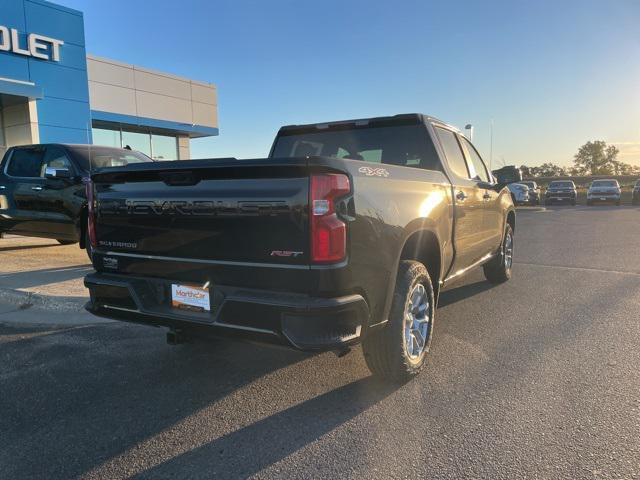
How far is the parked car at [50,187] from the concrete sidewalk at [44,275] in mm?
420

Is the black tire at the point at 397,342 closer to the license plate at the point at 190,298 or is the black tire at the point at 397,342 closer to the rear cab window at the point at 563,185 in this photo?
the license plate at the point at 190,298

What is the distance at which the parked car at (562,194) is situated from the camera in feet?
102

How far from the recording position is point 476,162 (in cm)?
569

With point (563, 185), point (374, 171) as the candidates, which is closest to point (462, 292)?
point (374, 171)

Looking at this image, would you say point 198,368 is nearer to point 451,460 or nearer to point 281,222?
point 281,222

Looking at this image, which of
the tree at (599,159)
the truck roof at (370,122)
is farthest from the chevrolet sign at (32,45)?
the tree at (599,159)

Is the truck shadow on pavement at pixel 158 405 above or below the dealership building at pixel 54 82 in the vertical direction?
below

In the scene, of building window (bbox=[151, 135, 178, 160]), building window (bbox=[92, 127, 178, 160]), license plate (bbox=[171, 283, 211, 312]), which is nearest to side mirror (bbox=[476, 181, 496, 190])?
license plate (bbox=[171, 283, 211, 312])

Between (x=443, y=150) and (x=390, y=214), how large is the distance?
5.81ft

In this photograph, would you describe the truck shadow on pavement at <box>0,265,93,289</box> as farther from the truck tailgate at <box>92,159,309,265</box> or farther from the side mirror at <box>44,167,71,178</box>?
the truck tailgate at <box>92,159,309,265</box>

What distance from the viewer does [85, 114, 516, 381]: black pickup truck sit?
266 centimetres

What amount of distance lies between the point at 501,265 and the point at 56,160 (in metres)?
6.82

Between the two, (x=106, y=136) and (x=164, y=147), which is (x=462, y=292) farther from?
(x=164, y=147)

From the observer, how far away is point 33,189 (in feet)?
25.5
